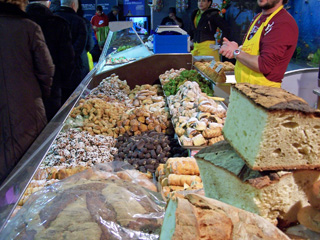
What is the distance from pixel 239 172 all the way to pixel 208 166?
18 cm

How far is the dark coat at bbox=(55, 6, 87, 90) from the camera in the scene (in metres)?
4.98

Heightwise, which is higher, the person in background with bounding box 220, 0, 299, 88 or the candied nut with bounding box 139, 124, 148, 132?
the person in background with bounding box 220, 0, 299, 88

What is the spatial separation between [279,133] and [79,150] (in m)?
1.94

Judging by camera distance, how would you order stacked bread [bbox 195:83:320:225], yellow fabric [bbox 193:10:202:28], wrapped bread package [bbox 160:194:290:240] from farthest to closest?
yellow fabric [bbox 193:10:202:28] → stacked bread [bbox 195:83:320:225] → wrapped bread package [bbox 160:194:290:240]

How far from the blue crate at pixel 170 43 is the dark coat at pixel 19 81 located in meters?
2.44

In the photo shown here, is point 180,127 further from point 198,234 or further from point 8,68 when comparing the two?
point 198,234

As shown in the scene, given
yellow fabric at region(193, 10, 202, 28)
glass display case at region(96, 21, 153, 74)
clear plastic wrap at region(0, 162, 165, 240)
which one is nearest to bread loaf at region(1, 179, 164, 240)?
clear plastic wrap at region(0, 162, 165, 240)

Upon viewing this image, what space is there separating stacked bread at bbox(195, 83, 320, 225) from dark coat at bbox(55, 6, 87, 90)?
13.3ft

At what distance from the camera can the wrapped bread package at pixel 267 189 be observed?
1107 millimetres

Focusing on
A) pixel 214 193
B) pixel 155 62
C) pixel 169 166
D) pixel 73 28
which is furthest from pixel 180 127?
pixel 73 28

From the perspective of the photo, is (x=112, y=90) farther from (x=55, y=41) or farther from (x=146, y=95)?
A: (x=55, y=41)

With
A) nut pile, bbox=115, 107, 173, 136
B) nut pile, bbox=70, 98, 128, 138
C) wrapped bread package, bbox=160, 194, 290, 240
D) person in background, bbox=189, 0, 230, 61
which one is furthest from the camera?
person in background, bbox=189, 0, 230, 61

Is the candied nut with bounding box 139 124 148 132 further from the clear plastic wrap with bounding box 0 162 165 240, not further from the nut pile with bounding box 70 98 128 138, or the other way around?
the clear plastic wrap with bounding box 0 162 165 240

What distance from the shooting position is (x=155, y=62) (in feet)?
17.6
